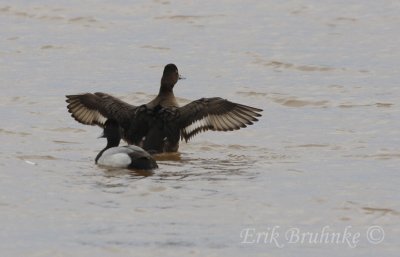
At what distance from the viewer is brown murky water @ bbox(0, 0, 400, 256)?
8.55 metres

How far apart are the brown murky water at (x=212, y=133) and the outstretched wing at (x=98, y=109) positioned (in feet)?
0.84

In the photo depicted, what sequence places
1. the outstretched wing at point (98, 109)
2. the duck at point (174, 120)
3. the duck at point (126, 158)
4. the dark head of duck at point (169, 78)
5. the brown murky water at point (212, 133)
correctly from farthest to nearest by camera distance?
1. the dark head of duck at point (169, 78)
2. the outstretched wing at point (98, 109)
3. the duck at point (174, 120)
4. the duck at point (126, 158)
5. the brown murky water at point (212, 133)

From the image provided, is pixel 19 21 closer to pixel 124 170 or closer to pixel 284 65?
pixel 284 65

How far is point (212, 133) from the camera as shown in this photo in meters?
13.3

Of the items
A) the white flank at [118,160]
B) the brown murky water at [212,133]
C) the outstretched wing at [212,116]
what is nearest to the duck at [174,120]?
the outstretched wing at [212,116]

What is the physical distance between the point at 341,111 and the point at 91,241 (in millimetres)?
6361

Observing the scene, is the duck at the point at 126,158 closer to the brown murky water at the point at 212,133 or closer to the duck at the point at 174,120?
the brown murky water at the point at 212,133

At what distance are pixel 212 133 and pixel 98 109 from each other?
1386mm

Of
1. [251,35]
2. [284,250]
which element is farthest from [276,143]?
[251,35]

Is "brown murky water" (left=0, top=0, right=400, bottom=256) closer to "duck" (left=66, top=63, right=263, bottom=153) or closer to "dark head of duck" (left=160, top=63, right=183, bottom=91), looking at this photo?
"duck" (left=66, top=63, right=263, bottom=153)

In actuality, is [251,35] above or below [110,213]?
above

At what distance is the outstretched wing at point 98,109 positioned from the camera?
40.3ft

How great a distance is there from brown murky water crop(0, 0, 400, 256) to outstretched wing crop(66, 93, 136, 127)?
0.84 feet

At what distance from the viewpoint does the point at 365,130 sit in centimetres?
1288
